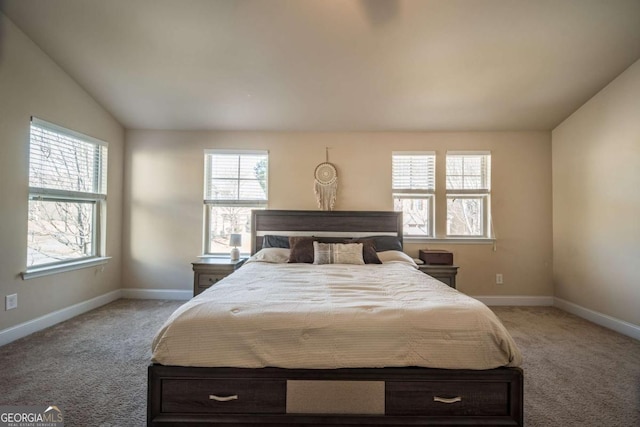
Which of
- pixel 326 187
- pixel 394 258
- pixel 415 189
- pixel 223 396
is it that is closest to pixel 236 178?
pixel 326 187

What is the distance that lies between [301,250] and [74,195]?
2691 millimetres

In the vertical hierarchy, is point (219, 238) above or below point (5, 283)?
above

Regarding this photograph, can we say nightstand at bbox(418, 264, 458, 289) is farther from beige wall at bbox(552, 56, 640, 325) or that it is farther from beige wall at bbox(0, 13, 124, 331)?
beige wall at bbox(0, 13, 124, 331)

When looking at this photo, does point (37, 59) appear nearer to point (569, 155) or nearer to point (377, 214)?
point (377, 214)

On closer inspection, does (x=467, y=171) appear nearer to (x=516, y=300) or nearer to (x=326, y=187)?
(x=516, y=300)

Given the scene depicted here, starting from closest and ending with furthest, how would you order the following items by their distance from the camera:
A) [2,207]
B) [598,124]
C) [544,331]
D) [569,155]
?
[2,207] < [544,331] < [598,124] < [569,155]

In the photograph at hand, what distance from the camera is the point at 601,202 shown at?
3.39m

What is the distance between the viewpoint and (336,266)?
3064 mm

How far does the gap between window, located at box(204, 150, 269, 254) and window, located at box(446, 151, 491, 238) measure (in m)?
A: 2.57

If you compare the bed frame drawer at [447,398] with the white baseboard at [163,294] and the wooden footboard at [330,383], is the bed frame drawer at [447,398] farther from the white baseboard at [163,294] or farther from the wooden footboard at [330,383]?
the white baseboard at [163,294]

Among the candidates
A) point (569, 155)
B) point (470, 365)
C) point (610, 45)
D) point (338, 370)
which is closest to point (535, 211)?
point (569, 155)

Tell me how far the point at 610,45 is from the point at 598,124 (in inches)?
37.4

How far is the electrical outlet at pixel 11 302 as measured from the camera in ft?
8.82

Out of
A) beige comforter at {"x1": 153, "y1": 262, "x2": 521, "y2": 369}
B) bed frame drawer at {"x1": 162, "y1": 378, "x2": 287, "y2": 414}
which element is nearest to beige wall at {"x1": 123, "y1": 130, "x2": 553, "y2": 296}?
Result: beige comforter at {"x1": 153, "y1": 262, "x2": 521, "y2": 369}
